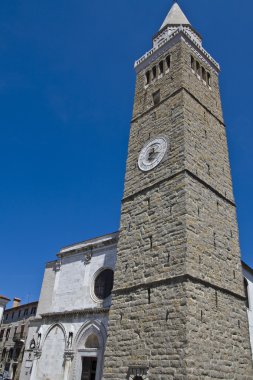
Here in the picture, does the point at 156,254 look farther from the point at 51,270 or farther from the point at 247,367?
the point at 51,270

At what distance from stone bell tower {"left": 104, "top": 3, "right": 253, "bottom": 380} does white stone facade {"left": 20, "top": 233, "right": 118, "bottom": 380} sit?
3.35 meters

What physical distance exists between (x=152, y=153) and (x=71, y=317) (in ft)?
29.3

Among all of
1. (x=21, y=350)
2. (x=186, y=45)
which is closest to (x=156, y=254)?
(x=186, y=45)

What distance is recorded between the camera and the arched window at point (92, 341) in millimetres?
14962

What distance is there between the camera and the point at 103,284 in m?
16.6

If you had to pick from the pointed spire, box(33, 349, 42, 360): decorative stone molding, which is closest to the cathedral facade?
box(33, 349, 42, 360): decorative stone molding

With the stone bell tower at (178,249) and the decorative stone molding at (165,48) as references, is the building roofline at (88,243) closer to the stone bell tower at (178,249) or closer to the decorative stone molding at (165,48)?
the stone bell tower at (178,249)

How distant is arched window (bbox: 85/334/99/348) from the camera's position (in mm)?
14962

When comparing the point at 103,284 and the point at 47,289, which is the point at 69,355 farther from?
the point at 47,289

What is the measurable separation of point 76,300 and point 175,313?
8.46 metres

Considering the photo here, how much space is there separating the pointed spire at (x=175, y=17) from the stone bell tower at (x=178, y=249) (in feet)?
14.3

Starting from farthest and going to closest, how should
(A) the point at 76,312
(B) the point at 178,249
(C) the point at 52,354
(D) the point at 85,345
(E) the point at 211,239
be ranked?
1. (C) the point at 52,354
2. (A) the point at 76,312
3. (D) the point at 85,345
4. (E) the point at 211,239
5. (B) the point at 178,249

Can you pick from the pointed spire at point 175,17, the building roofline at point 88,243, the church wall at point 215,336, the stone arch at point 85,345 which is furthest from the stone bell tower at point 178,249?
the pointed spire at point 175,17

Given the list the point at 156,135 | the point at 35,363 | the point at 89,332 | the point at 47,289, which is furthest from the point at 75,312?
the point at 156,135
